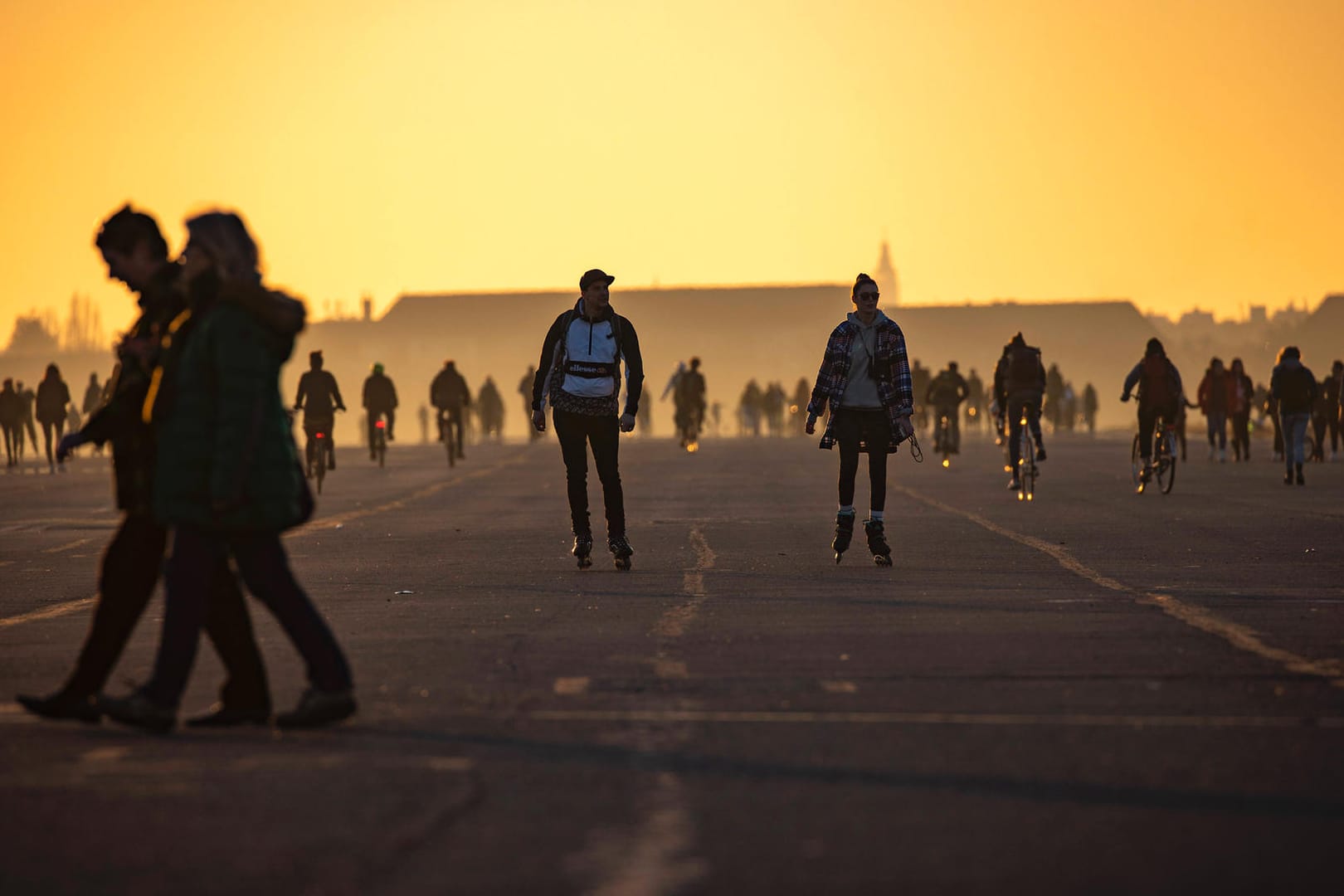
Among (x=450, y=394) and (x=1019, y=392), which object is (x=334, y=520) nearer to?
(x=1019, y=392)

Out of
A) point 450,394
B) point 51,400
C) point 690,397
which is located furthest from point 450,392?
point 690,397

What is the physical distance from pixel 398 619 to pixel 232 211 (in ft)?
12.1

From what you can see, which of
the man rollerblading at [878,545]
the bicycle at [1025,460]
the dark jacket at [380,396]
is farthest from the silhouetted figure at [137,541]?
the dark jacket at [380,396]

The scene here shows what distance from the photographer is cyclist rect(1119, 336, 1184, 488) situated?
76.8 feet

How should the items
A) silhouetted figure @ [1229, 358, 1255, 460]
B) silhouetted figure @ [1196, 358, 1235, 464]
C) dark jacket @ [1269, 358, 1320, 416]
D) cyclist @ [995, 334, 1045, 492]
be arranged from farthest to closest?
silhouetted figure @ [1229, 358, 1255, 460] < silhouetted figure @ [1196, 358, 1235, 464] < dark jacket @ [1269, 358, 1320, 416] < cyclist @ [995, 334, 1045, 492]

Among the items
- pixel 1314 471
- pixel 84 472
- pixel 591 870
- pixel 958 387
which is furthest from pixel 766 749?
pixel 84 472

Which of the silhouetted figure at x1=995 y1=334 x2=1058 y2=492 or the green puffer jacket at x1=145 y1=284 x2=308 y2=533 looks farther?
the silhouetted figure at x1=995 y1=334 x2=1058 y2=492

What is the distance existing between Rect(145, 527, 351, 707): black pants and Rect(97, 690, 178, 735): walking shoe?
23 mm

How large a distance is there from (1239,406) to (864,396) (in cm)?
2618

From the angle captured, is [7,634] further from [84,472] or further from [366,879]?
[84,472]

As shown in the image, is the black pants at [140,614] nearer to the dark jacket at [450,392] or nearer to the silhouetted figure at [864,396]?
the silhouetted figure at [864,396]

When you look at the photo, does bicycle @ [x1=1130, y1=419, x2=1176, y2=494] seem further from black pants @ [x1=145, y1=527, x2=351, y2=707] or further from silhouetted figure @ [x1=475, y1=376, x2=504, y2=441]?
silhouetted figure @ [x1=475, y1=376, x2=504, y2=441]

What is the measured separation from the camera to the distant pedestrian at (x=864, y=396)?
1348 cm

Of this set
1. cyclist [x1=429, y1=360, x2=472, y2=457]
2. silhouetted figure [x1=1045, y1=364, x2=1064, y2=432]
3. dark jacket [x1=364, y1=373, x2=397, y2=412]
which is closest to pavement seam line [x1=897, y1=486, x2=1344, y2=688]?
dark jacket [x1=364, y1=373, x2=397, y2=412]
